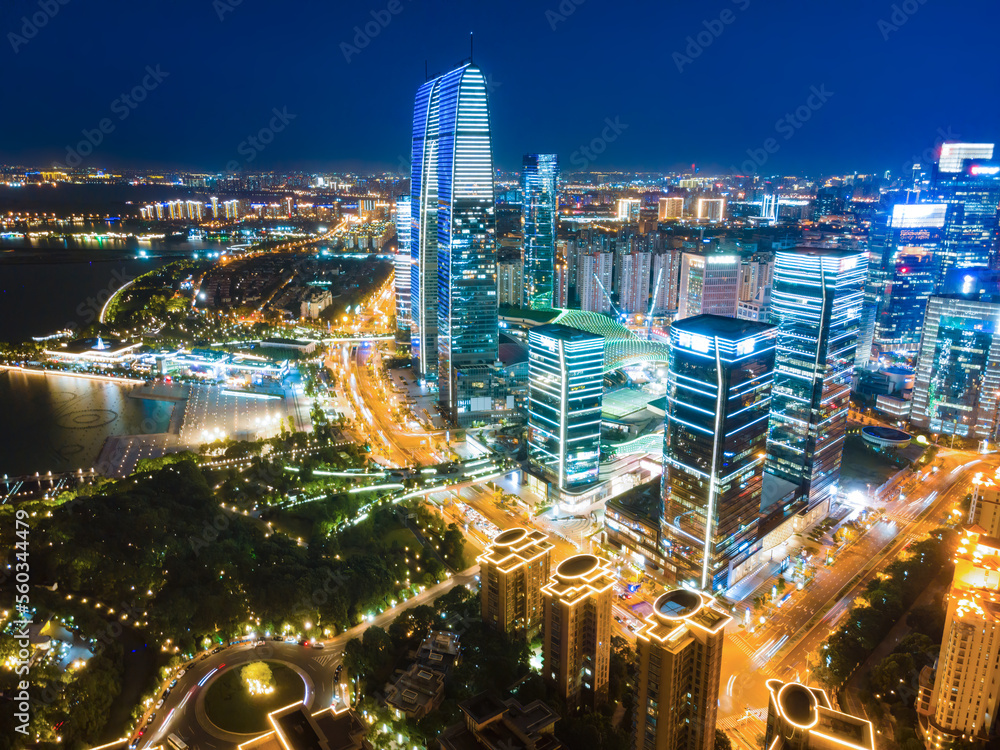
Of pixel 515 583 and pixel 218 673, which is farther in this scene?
pixel 515 583

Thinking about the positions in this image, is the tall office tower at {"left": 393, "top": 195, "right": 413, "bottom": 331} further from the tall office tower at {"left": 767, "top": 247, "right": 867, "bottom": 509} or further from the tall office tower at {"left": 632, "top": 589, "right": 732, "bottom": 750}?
the tall office tower at {"left": 632, "top": 589, "right": 732, "bottom": 750}

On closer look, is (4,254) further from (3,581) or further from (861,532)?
(861,532)

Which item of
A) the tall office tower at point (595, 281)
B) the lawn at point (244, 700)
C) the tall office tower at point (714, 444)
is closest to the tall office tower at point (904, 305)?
the tall office tower at point (595, 281)

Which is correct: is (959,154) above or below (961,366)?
above

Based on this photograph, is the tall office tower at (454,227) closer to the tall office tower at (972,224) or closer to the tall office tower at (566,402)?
the tall office tower at (566,402)

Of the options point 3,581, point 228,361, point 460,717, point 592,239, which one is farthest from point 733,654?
point 592,239

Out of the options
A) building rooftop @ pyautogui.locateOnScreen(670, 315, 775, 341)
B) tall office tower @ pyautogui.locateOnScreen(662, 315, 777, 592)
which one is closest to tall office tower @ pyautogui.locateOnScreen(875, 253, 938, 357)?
tall office tower @ pyautogui.locateOnScreen(662, 315, 777, 592)

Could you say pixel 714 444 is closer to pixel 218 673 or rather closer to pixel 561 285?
pixel 218 673

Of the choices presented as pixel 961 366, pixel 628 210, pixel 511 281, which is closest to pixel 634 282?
pixel 511 281
